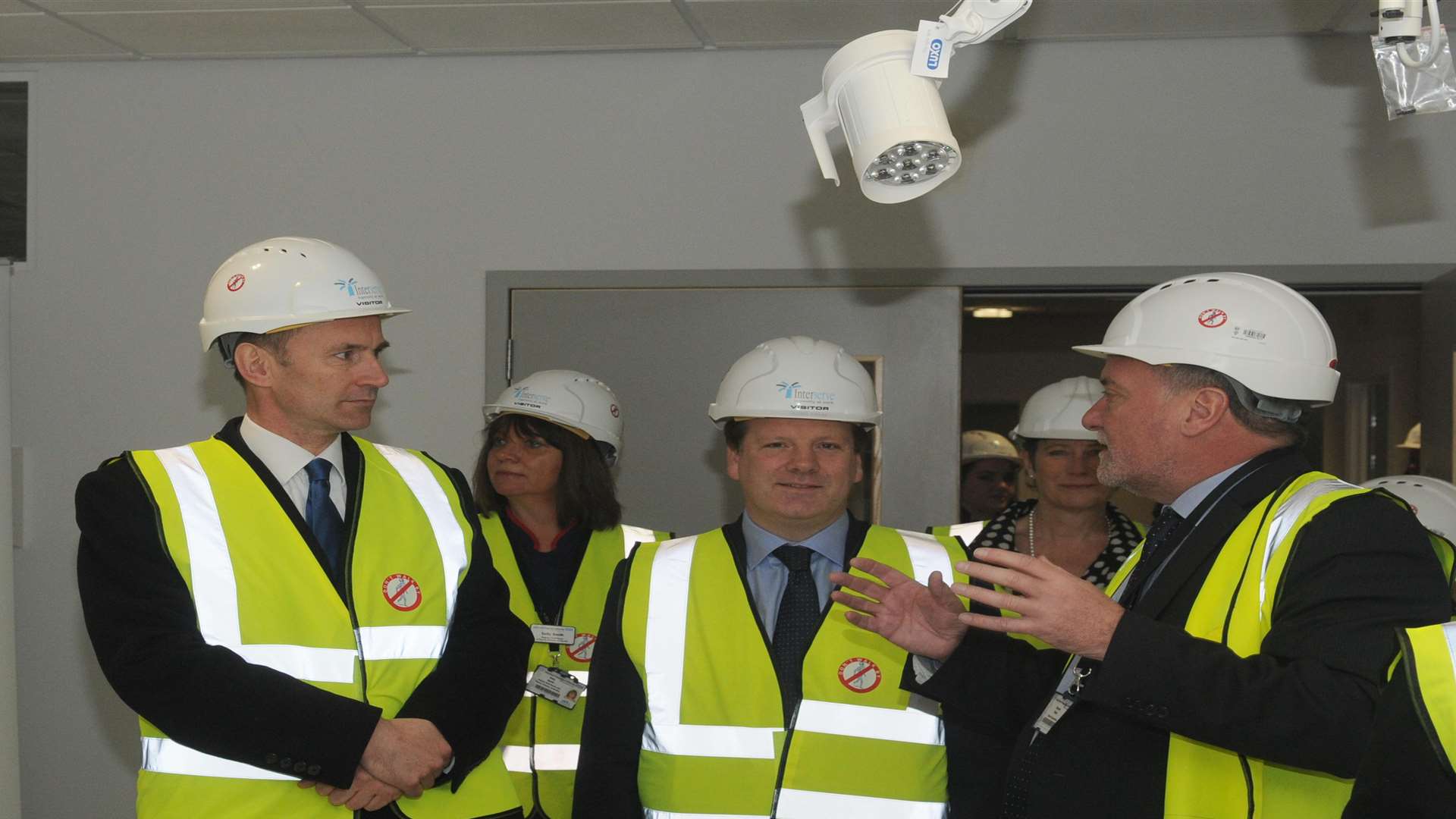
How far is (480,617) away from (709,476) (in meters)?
2.00

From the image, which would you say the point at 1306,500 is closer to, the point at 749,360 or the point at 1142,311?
the point at 1142,311

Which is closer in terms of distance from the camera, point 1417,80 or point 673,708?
point 1417,80

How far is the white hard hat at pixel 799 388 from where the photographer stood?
2.75m

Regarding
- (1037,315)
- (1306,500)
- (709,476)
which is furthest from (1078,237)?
(1037,315)

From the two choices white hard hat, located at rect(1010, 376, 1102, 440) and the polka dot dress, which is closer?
the polka dot dress

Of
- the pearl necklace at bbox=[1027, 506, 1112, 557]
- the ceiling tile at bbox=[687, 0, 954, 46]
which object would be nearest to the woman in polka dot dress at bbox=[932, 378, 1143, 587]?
the pearl necklace at bbox=[1027, 506, 1112, 557]

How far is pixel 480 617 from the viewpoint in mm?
2494

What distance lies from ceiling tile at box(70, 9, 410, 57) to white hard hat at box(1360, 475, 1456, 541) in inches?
125

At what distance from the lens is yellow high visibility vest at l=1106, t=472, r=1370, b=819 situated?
183cm

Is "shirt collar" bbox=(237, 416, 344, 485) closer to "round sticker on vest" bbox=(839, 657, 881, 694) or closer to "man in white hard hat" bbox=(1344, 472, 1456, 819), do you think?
"round sticker on vest" bbox=(839, 657, 881, 694)

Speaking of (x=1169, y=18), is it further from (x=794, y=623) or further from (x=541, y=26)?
(x=794, y=623)

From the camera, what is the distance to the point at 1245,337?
2.03 m

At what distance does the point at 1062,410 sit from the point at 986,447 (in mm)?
1747

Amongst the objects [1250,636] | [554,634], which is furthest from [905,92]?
[554,634]
